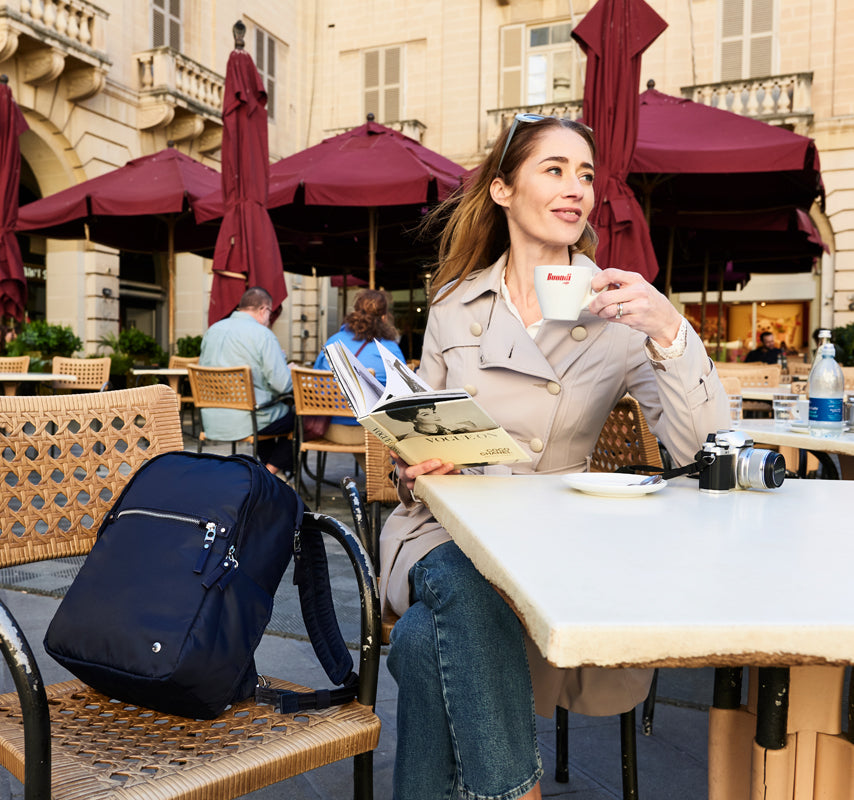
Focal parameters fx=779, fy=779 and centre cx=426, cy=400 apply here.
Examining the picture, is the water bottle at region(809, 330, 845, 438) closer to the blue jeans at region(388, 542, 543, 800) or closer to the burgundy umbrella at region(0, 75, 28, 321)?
the blue jeans at region(388, 542, 543, 800)

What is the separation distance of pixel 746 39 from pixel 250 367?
48.8ft

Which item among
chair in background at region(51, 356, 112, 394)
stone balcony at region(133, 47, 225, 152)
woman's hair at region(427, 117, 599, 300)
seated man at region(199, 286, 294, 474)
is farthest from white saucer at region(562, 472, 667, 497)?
stone balcony at region(133, 47, 225, 152)

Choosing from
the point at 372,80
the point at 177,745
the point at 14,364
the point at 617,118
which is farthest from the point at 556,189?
the point at 372,80

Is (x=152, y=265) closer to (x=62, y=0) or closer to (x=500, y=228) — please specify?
(x=62, y=0)

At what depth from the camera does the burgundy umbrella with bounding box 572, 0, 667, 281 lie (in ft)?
16.8

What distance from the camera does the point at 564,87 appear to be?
55.7ft

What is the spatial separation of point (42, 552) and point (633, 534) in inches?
48.4

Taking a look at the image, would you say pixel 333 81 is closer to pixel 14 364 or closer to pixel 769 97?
pixel 769 97

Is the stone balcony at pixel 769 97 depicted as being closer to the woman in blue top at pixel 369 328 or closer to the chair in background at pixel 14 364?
the woman in blue top at pixel 369 328

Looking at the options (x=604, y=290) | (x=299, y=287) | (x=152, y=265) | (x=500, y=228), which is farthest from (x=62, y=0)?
(x=604, y=290)

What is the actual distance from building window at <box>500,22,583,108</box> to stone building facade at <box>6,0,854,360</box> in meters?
0.03

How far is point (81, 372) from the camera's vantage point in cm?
682

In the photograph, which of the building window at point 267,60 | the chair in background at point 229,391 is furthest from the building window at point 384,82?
the chair in background at point 229,391

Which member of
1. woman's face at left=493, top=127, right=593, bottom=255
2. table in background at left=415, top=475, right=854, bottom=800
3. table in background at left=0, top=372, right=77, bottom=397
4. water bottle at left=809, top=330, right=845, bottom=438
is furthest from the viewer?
table in background at left=0, top=372, right=77, bottom=397
